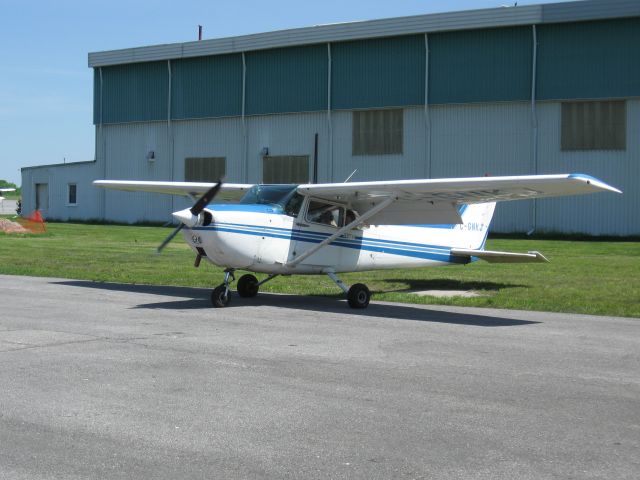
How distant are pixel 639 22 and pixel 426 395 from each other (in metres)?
34.1

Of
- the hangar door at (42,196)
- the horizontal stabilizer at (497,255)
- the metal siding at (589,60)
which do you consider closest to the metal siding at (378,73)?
the metal siding at (589,60)

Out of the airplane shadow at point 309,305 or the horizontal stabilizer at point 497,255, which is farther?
the horizontal stabilizer at point 497,255

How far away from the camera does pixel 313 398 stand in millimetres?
7422

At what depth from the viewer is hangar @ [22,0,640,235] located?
3834cm

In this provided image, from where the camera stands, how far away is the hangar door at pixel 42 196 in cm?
6084

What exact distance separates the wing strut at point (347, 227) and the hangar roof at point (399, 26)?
25949mm

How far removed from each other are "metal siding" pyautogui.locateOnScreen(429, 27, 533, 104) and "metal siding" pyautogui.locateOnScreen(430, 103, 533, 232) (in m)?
0.62

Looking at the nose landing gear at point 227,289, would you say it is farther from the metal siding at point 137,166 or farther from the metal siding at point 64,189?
the metal siding at point 64,189

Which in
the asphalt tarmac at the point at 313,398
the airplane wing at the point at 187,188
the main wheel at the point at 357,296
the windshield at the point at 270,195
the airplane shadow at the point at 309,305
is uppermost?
the airplane wing at the point at 187,188

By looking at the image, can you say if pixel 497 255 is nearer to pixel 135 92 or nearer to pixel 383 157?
pixel 383 157

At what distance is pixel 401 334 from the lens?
1158cm

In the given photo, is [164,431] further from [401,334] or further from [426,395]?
[401,334]

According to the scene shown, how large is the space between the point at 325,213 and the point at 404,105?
89.5 feet

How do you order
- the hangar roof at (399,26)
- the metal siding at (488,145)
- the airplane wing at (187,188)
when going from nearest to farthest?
the airplane wing at (187,188) < the hangar roof at (399,26) < the metal siding at (488,145)
